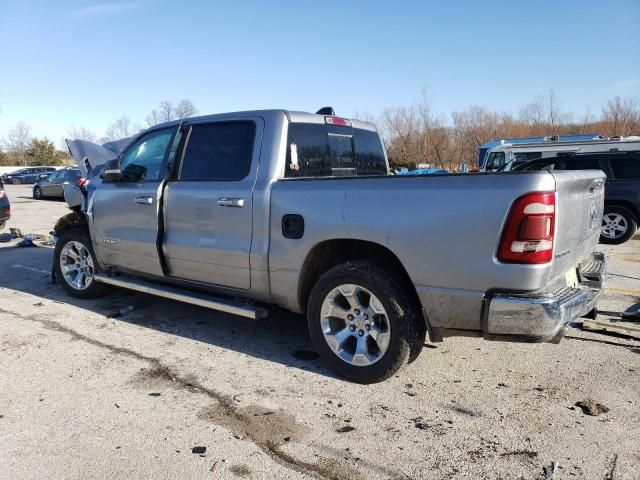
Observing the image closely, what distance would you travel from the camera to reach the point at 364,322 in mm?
3717

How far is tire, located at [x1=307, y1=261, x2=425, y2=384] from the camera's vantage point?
3.53m

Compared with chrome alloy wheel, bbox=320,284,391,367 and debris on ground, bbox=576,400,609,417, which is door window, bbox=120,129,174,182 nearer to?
chrome alloy wheel, bbox=320,284,391,367

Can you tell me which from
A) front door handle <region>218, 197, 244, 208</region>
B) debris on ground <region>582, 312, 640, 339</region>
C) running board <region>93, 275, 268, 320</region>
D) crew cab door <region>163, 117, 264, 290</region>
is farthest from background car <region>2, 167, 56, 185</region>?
debris on ground <region>582, 312, 640, 339</region>

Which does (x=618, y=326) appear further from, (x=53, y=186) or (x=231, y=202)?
(x=53, y=186)

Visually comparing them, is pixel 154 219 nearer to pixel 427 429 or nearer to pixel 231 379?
pixel 231 379

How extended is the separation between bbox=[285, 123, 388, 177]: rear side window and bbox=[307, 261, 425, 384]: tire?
1.11 meters

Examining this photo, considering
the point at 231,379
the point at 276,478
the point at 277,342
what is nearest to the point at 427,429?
the point at 276,478

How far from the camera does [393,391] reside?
11.9 ft

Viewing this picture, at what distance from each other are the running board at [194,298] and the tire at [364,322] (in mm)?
584

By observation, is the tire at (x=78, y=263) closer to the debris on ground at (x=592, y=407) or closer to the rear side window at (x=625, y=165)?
the debris on ground at (x=592, y=407)

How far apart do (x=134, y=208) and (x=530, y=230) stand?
3.77m

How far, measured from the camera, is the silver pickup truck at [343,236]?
3096 millimetres

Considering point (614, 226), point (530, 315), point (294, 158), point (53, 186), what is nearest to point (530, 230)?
point (530, 315)

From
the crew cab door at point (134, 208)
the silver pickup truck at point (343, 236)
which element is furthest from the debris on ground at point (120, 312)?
the crew cab door at point (134, 208)
